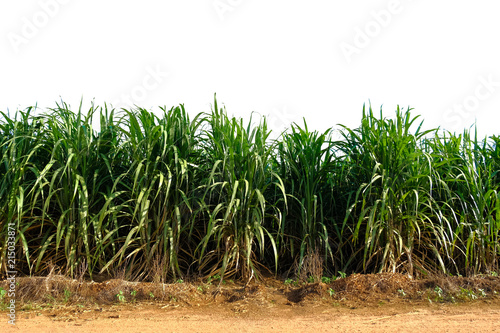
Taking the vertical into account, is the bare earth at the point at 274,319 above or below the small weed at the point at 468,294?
below

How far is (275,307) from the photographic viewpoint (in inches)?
136

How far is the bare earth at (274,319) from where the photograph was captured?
295 centimetres

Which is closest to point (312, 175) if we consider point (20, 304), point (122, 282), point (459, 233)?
point (459, 233)

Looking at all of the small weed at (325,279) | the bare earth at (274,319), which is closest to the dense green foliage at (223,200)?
the small weed at (325,279)

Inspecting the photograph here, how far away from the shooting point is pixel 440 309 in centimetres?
341

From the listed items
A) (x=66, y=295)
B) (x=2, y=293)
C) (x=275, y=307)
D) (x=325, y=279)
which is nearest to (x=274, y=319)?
(x=275, y=307)

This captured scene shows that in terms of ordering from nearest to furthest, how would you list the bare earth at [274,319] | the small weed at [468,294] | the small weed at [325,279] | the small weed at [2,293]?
the bare earth at [274,319] < the small weed at [2,293] < the small weed at [468,294] < the small weed at [325,279]

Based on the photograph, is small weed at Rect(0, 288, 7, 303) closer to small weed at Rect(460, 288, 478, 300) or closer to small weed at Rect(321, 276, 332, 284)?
small weed at Rect(321, 276, 332, 284)

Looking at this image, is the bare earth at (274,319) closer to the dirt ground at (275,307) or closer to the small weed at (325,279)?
the dirt ground at (275,307)

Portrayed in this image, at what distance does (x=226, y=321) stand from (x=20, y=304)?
69.9 inches

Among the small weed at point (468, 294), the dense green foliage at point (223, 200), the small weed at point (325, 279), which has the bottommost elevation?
the small weed at point (468, 294)

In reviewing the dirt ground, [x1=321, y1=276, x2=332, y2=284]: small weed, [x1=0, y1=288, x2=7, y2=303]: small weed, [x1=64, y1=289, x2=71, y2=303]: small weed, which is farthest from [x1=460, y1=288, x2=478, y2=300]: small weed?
[x1=0, y1=288, x2=7, y2=303]: small weed

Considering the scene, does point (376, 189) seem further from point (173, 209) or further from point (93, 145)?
point (93, 145)

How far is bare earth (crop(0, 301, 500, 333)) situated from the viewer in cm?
295
